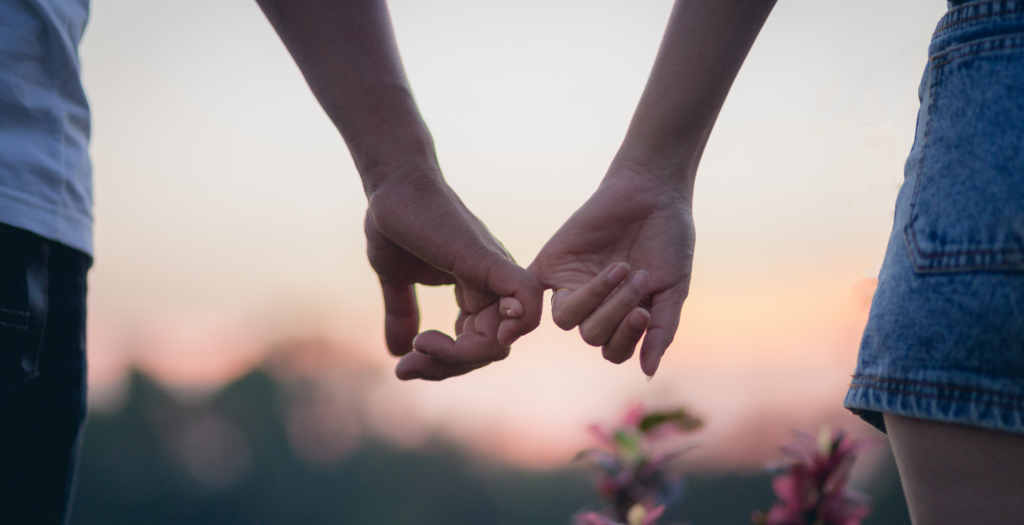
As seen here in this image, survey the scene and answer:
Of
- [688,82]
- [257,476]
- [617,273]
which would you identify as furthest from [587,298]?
[257,476]

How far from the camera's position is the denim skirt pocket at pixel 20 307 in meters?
1.00

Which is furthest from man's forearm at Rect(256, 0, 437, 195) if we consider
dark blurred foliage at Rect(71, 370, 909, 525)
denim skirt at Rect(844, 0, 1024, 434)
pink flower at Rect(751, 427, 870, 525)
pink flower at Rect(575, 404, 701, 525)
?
dark blurred foliage at Rect(71, 370, 909, 525)

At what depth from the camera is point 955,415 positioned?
1.90 ft

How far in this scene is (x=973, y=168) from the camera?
61 centimetres

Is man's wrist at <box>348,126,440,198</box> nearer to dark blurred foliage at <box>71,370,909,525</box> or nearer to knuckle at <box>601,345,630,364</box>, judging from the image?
knuckle at <box>601,345,630,364</box>

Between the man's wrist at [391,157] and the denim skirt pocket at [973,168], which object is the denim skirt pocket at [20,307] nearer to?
the man's wrist at [391,157]

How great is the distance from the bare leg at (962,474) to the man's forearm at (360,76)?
1.12 meters

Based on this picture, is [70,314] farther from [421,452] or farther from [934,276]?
[421,452]

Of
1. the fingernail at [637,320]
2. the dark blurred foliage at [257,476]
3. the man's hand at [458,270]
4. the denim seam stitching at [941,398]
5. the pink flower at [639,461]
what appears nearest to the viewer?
the denim seam stitching at [941,398]

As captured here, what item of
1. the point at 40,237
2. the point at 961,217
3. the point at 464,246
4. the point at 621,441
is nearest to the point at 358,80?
the point at 464,246

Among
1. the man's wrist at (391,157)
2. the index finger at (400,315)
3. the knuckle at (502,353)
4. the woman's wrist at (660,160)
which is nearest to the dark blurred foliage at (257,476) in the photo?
the index finger at (400,315)

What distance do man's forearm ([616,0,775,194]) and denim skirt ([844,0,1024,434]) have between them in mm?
607

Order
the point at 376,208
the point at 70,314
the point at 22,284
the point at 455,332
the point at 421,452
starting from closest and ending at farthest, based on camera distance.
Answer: the point at 22,284, the point at 70,314, the point at 376,208, the point at 455,332, the point at 421,452

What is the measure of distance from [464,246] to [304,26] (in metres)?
0.64
